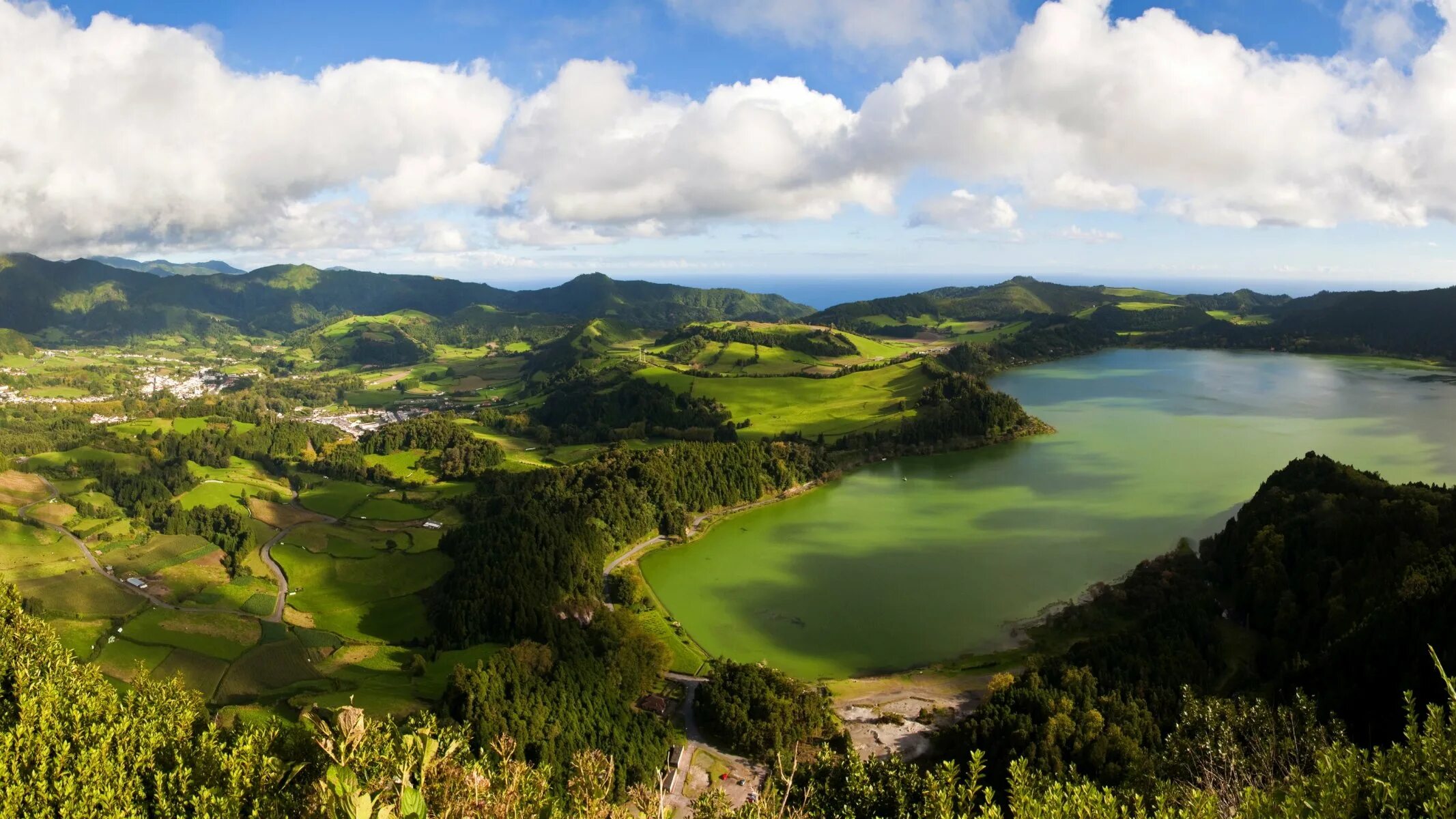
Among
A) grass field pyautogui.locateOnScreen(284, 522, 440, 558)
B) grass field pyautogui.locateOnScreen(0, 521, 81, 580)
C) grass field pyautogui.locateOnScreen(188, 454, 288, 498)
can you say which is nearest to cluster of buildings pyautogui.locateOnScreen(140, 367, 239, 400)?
grass field pyautogui.locateOnScreen(188, 454, 288, 498)

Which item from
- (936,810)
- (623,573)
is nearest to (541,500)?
(623,573)

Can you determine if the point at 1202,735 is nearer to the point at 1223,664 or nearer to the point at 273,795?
the point at 1223,664

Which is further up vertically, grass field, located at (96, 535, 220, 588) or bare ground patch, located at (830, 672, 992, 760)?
bare ground patch, located at (830, 672, 992, 760)

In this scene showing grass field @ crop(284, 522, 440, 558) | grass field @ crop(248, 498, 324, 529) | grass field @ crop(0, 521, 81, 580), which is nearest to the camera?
grass field @ crop(0, 521, 81, 580)

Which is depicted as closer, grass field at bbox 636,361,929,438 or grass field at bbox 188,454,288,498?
grass field at bbox 188,454,288,498

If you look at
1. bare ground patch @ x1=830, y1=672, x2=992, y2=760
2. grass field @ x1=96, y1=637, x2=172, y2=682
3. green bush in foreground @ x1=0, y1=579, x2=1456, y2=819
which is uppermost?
green bush in foreground @ x1=0, y1=579, x2=1456, y2=819

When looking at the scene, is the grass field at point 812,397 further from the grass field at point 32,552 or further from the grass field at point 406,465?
the grass field at point 32,552

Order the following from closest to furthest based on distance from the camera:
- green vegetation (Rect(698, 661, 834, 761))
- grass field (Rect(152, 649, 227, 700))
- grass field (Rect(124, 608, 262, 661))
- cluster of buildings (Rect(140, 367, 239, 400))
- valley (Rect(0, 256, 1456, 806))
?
green vegetation (Rect(698, 661, 834, 761))
valley (Rect(0, 256, 1456, 806))
grass field (Rect(152, 649, 227, 700))
grass field (Rect(124, 608, 262, 661))
cluster of buildings (Rect(140, 367, 239, 400))

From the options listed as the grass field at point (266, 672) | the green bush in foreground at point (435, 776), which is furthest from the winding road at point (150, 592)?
the green bush in foreground at point (435, 776)

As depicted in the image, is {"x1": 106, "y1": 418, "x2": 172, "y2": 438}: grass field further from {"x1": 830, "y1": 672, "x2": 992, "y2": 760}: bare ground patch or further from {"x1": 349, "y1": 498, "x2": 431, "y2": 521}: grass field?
{"x1": 830, "y1": 672, "x2": 992, "y2": 760}: bare ground patch
